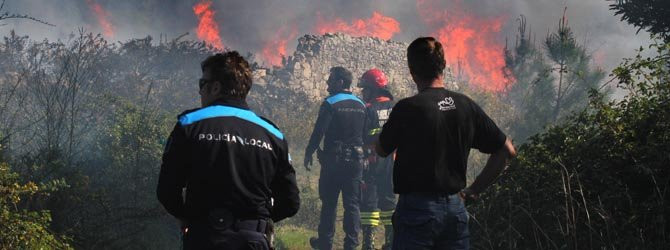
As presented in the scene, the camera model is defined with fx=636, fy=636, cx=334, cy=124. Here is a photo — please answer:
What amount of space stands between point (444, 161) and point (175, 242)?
392cm

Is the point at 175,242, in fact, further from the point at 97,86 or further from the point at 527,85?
the point at 527,85

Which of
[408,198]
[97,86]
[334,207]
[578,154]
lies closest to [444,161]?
[408,198]

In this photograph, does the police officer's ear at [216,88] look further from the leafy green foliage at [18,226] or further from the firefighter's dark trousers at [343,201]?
the firefighter's dark trousers at [343,201]

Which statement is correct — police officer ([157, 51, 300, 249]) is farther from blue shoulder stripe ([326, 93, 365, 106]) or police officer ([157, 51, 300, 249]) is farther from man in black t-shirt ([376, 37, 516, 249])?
blue shoulder stripe ([326, 93, 365, 106])

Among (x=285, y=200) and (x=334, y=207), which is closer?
(x=285, y=200)

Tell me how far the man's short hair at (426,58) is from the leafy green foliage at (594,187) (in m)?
1.02

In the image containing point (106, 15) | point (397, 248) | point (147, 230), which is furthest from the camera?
point (106, 15)

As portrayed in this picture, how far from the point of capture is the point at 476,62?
106 ft

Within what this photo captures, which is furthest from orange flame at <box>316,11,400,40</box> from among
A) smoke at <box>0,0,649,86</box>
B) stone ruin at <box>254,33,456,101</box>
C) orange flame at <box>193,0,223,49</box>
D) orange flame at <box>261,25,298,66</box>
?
stone ruin at <box>254,33,456,101</box>

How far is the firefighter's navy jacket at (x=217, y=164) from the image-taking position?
2.72 m

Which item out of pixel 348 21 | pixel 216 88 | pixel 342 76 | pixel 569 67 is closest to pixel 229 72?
pixel 216 88

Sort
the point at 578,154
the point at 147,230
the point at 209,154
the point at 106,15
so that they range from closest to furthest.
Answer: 1. the point at 209,154
2. the point at 578,154
3. the point at 147,230
4. the point at 106,15

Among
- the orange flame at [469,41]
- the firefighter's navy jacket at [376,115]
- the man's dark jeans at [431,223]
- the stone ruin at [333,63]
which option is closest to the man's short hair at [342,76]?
the firefighter's navy jacket at [376,115]

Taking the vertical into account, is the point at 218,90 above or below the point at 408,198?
above
